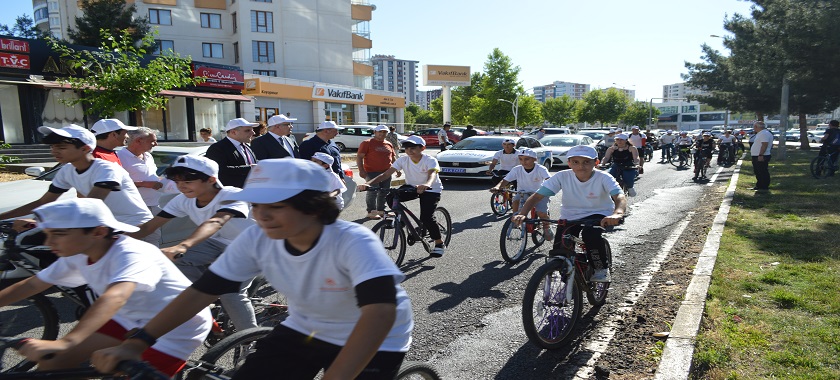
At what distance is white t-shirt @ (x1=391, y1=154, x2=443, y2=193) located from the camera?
23.7 feet

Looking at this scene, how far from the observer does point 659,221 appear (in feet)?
34.1

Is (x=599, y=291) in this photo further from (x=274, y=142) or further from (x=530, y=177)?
(x=274, y=142)

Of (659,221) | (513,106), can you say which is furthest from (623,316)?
(513,106)

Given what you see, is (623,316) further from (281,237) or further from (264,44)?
(264,44)

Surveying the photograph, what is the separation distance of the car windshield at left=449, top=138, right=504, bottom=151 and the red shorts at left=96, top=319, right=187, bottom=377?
1516 centimetres

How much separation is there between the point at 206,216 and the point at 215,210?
0.11 metres

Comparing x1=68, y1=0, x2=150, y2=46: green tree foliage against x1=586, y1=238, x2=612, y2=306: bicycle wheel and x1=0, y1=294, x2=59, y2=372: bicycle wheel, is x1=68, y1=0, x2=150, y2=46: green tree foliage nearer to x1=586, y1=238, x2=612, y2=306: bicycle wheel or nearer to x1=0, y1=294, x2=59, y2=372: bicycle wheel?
x1=0, y1=294, x2=59, y2=372: bicycle wheel

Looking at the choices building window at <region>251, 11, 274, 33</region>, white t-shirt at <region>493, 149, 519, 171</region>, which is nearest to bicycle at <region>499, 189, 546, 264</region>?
white t-shirt at <region>493, 149, 519, 171</region>

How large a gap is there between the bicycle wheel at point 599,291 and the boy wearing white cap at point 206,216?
2998mm

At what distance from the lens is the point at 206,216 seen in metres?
3.78

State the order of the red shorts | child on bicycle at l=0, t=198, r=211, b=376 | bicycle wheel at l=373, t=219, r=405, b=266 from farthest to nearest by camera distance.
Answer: bicycle wheel at l=373, t=219, r=405, b=266, the red shorts, child on bicycle at l=0, t=198, r=211, b=376

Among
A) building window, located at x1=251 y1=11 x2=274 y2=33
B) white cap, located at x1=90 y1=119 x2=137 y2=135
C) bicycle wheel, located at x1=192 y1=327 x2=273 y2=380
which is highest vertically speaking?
building window, located at x1=251 y1=11 x2=274 y2=33

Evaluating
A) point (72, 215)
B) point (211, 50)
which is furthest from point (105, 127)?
point (211, 50)

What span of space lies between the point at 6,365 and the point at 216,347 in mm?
1392
